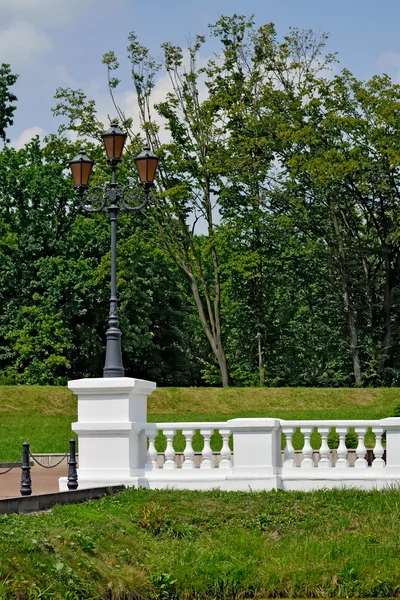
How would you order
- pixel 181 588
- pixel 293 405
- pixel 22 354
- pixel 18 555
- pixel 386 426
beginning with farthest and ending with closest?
pixel 22 354 → pixel 293 405 → pixel 386 426 → pixel 181 588 → pixel 18 555

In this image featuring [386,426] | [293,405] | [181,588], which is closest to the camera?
[181,588]

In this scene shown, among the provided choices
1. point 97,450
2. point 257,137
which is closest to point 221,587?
point 97,450

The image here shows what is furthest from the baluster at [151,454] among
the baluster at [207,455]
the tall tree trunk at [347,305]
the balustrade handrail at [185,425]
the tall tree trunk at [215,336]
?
the tall tree trunk at [215,336]

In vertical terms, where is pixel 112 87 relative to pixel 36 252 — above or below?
above

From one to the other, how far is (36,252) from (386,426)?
113 ft

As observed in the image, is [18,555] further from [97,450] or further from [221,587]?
[97,450]

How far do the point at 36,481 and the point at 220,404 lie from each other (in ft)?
55.9

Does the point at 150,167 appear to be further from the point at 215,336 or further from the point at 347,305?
the point at 215,336

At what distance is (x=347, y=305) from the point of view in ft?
148

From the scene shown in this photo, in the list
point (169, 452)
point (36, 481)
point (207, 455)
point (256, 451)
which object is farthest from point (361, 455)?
point (36, 481)

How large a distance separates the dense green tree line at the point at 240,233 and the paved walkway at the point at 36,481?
827 inches

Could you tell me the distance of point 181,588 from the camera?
44.6ft

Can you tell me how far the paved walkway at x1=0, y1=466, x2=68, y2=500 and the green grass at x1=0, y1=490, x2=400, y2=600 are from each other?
178 cm

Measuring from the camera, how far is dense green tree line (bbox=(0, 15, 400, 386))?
43969mm
